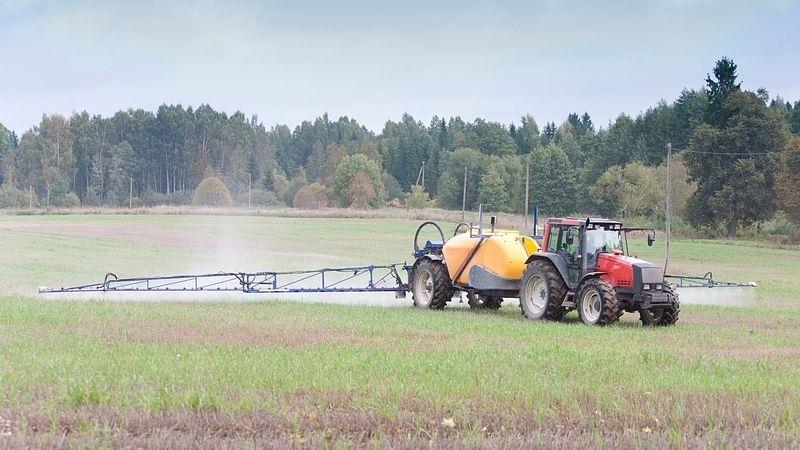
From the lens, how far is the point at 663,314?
65.2ft

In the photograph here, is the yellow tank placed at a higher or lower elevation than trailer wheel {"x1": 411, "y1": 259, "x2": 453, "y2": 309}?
higher

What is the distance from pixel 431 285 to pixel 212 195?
94.0 metres

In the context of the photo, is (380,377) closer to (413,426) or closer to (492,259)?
(413,426)

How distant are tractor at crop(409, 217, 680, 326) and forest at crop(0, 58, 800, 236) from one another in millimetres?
54438

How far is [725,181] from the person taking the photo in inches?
2943

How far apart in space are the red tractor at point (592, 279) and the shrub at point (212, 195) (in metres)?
97.2

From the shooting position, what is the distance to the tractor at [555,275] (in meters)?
19.5

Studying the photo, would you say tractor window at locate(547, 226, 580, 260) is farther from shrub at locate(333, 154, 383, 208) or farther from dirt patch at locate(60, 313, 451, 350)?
shrub at locate(333, 154, 383, 208)

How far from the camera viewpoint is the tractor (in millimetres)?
19484

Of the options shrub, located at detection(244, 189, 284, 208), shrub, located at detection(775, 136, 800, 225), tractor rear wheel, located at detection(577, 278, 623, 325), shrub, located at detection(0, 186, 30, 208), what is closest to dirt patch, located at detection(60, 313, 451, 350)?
tractor rear wheel, located at detection(577, 278, 623, 325)

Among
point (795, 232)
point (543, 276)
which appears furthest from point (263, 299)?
point (795, 232)

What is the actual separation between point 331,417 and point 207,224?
64.6m

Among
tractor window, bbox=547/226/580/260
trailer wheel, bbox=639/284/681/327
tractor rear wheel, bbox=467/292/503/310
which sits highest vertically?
tractor window, bbox=547/226/580/260

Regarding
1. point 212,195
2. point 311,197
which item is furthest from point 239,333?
point 311,197
